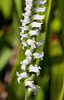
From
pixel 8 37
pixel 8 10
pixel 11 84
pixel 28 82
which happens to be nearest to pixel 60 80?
pixel 11 84

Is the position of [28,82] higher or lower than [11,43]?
higher

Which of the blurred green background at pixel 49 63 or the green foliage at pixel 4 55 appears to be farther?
the green foliage at pixel 4 55

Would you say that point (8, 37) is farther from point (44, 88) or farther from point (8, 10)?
point (44, 88)

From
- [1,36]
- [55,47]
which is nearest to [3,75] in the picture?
[1,36]

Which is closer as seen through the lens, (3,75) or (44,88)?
(44,88)

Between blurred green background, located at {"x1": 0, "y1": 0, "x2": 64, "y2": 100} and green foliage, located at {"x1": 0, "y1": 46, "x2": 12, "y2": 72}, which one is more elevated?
blurred green background, located at {"x1": 0, "y1": 0, "x2": 64, "y2": 100}

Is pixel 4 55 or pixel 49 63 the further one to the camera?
pixel 4 55

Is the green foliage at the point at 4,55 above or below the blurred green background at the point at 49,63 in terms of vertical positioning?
below

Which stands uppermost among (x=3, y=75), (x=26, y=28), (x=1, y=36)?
(x=26, y=28)

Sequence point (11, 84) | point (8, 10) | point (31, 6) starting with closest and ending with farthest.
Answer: point (31, 6) → point (11, 84) → point (8, 10)

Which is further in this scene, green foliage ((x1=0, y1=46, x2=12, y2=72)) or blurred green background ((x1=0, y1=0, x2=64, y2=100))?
green foliage ((x1=0, y1=46, x2=12, y2=72))

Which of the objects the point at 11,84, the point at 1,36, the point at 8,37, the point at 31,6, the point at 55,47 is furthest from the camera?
the point at 8,37
